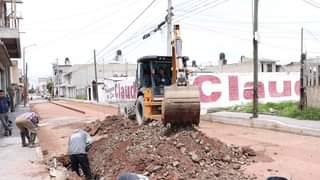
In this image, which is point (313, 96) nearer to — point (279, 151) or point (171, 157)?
point (279, 151)

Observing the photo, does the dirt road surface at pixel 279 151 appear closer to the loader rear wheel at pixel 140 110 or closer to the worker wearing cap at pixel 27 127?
the loader rear wheel at pixel 140 110

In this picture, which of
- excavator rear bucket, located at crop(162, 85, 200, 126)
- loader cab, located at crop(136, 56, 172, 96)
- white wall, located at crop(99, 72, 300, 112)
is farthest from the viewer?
white wall, located at crop(99, 72, 300, 112)

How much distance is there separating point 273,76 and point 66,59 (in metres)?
113

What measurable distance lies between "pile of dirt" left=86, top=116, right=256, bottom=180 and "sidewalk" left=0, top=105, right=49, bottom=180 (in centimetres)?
164

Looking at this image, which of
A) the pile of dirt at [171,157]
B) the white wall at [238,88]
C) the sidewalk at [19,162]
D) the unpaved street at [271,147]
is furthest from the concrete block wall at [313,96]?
the sidewalk at [19,162]

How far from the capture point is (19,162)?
13.0 m

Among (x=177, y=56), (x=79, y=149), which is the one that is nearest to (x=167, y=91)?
(x=177, y=56)

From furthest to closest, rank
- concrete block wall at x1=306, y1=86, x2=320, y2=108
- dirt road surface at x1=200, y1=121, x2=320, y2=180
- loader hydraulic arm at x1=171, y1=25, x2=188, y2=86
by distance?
concrete block wall at x1=306, y1=86, x2=320, y2=108
loader hydraulic arm at x1=171, y1=25, x2=188, y2=86
dirt road surface at x1=200, y1=121, x2=320, y2=180

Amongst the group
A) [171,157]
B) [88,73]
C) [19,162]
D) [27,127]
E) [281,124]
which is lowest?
[19,162]

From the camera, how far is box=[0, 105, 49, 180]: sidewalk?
11.3m

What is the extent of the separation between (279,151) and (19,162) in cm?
737

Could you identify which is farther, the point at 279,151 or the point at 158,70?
the point at 158,70

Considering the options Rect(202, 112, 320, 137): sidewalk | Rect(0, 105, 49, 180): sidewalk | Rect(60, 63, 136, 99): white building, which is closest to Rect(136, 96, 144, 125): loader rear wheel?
Rect(202, 112, 320, 137): sidewalk

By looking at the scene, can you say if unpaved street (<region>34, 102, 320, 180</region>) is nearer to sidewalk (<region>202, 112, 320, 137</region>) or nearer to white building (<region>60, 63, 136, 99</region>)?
sidewalk (<region>202, 112, 320, 137</region>)
